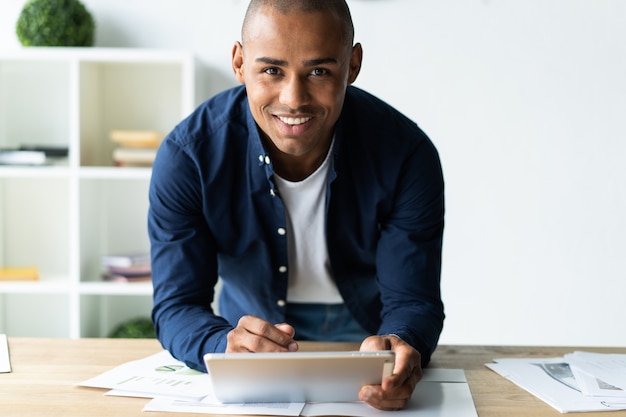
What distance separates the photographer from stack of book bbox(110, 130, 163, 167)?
3.09 metres

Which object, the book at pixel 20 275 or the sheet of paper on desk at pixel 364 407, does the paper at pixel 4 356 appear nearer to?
the sheet of paper on desk at pixel 364 407

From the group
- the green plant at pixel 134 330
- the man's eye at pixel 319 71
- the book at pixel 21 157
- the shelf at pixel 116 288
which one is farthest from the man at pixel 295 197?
the book at pixel 21 157

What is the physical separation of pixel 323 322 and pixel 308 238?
260 millimetres

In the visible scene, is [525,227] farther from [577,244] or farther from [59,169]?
[59,169]

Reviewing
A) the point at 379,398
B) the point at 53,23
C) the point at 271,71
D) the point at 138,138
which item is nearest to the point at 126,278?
the point at 138,138

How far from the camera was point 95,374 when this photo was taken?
4.66 ft

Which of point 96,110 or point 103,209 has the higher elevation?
point 96,110

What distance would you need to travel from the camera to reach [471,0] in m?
3.19

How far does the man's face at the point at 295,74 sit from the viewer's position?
4.71 ft

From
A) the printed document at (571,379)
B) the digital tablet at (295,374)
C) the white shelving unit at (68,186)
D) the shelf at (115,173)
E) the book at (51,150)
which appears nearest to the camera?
the digital tablet at (295,374)

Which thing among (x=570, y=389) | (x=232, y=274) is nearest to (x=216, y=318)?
(x=232, y=274)

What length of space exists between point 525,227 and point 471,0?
0.92m

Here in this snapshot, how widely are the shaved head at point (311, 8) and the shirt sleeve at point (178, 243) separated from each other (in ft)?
0.98

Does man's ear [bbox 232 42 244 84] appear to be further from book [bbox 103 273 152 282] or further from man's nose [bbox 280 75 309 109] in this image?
book [bbox 103 273 152 282]
